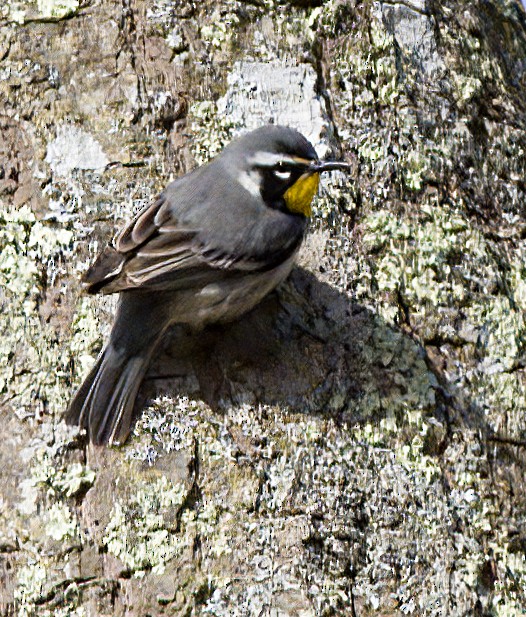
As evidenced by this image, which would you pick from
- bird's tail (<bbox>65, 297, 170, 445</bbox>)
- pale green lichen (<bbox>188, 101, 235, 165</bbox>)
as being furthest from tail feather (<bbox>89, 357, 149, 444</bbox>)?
pale green lichen (<bbox>188, 101, 235, 165</bbox>)

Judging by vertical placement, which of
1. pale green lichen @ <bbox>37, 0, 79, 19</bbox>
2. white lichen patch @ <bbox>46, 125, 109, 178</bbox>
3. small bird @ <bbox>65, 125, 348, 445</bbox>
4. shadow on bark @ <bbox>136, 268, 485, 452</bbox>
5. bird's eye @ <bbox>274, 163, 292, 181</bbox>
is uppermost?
pale green lichen @ <bbox>37, 0, 79, 19</bbox>

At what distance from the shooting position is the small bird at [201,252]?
3031 millimetres

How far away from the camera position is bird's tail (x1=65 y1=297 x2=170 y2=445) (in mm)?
2953

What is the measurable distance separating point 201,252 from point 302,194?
0.44 meters

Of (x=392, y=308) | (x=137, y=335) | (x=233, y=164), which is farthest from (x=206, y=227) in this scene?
(x=392, y=308)

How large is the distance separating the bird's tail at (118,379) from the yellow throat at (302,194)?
0.67 metres

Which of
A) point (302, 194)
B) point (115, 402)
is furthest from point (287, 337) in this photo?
point (115, 402)

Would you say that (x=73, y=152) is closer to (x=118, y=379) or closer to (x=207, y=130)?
(x=207, y=130)

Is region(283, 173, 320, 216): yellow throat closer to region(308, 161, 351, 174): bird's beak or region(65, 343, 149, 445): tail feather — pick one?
region(308, 161, 351, 174): bird's beak

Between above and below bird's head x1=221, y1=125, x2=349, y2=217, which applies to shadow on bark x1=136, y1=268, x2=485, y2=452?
below

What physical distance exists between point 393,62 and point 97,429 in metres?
1.86

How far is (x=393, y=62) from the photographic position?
371 cm

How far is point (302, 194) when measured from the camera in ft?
11.1

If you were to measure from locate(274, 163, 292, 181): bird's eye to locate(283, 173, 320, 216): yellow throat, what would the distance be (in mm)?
41
